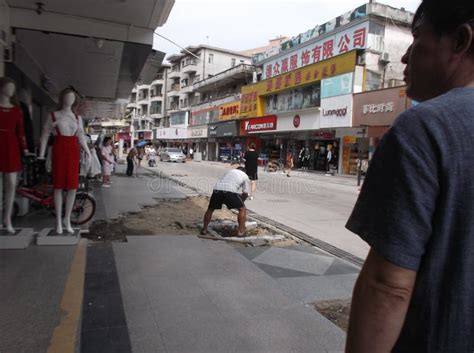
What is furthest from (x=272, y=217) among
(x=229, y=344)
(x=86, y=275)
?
(x=229, y=344)

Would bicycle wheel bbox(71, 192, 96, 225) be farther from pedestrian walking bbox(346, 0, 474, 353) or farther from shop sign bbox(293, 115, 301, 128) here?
shop sign bbox(293, 115, 301, 128)

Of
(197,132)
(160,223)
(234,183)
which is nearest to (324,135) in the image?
(160,223)

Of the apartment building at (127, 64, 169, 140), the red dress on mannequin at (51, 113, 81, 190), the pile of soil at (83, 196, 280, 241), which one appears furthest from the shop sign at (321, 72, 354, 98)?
the apartment building at (127, 64, 169, 140)

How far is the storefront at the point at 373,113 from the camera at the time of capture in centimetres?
2233

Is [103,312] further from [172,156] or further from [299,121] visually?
[172,156]

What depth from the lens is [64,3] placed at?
620 cm

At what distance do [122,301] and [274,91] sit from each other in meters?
31.5

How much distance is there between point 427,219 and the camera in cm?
106

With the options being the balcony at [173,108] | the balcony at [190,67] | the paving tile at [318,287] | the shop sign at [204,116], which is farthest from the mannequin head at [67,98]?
the balcony at [173,108]

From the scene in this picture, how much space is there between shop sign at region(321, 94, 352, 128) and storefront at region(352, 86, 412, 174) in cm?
50

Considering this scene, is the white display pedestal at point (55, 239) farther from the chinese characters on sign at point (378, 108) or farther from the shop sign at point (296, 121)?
the shop sign at point (296, 121)

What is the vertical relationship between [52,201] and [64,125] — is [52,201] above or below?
below

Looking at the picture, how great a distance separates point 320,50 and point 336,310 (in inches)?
1075

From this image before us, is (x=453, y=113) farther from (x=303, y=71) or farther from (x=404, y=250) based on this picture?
(x=303, y=71)
